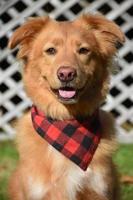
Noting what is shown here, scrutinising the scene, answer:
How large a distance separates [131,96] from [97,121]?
3.95 meters

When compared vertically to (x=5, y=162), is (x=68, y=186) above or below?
above

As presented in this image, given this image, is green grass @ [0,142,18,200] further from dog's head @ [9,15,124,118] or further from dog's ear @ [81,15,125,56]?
dog's ear @ [81,15,125,56]

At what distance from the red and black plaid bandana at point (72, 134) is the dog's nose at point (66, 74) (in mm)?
523

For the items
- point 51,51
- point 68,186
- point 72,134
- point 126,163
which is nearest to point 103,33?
point 51,51

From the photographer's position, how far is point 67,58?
19.1ft

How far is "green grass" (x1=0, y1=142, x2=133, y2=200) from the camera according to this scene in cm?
733

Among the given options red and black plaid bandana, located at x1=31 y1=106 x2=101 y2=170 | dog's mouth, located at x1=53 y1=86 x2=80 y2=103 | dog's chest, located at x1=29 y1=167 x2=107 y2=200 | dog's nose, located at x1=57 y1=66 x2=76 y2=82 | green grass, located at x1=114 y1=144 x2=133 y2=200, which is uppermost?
dog's nose, located at x1=57 y1=66 x2=76 y2=82

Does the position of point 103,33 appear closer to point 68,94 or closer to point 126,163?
point 68,94

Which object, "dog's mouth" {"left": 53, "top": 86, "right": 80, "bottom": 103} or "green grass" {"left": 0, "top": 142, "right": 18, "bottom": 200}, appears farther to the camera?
"green grass" {"left": 0, "top": 142, "right": 18, "bottom": 200}

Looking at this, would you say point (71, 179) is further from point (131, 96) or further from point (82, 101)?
point (131, 96)

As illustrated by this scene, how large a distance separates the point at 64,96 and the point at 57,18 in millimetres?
4353

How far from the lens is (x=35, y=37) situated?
20.3ft

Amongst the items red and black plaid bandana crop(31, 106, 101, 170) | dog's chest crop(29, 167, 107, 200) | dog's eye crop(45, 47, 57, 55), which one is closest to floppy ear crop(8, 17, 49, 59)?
dog's eye crop(45, 47, 57, 55)

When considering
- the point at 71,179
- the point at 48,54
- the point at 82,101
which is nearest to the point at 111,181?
the point at 71,179
